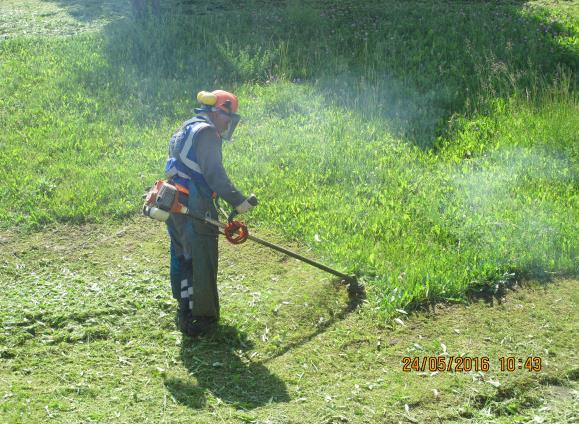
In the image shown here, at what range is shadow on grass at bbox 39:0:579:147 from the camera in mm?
10672

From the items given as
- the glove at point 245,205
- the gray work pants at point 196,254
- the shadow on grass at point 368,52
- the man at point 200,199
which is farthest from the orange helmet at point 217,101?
Answer: the shadow on grass at point 368,52

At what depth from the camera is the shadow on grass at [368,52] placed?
10.7m

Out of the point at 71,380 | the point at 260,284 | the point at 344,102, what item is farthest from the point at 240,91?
the point at 71,380

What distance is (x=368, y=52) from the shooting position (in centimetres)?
1214

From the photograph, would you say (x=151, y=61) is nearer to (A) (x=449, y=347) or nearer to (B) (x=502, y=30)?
(B) (x=502, y=30)

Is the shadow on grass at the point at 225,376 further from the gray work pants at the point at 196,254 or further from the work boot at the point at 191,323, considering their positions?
the gray work pants at the point at 196,254

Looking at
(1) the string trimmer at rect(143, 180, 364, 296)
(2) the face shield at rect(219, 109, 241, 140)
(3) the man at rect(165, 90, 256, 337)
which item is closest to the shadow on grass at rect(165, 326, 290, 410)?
(3) the man at rect(165, 90, 256, 337)

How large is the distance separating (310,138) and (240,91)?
1904mm

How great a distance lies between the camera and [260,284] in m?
7.41
